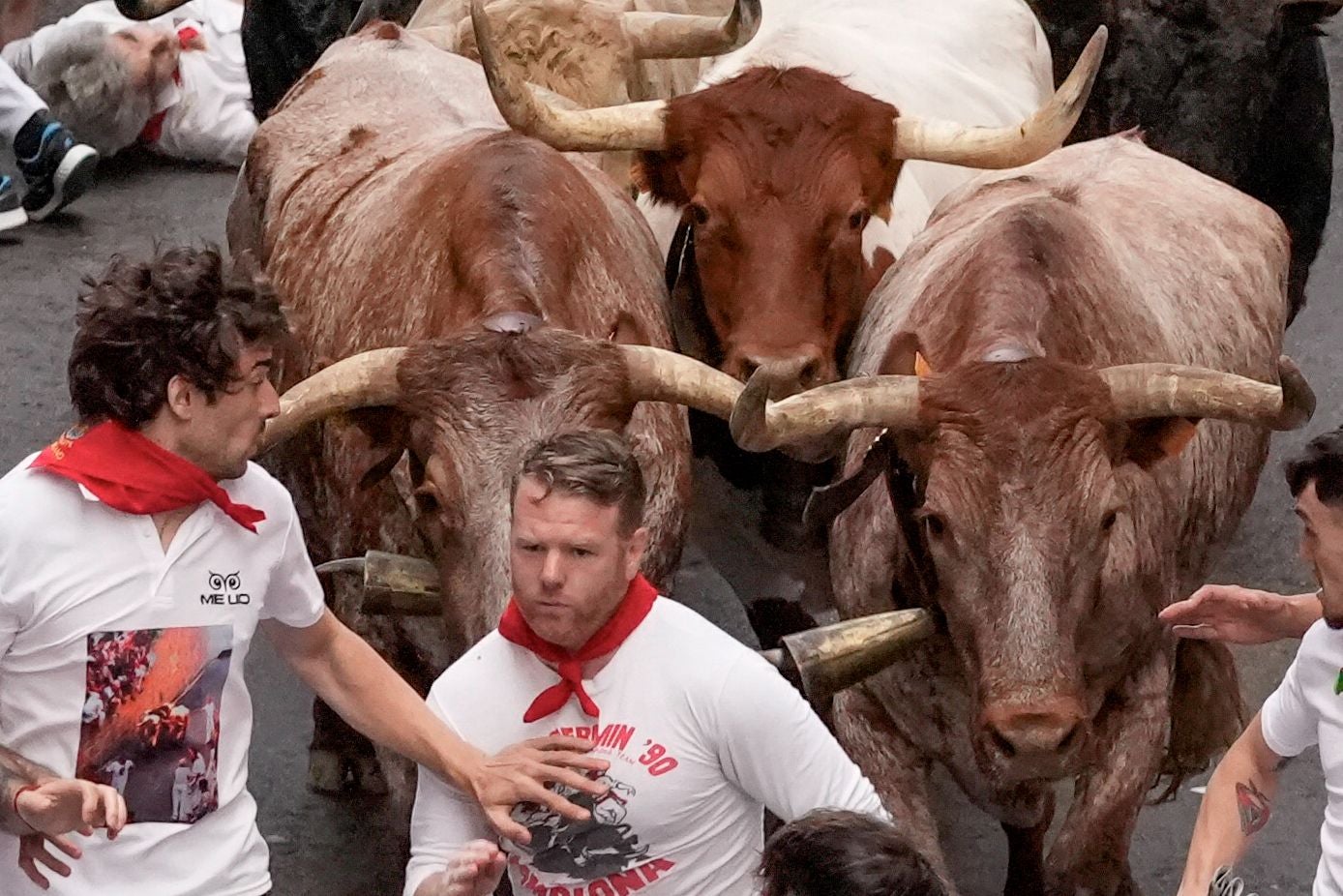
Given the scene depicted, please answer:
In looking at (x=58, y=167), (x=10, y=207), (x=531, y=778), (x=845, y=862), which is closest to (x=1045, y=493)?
(x=531, y=778)

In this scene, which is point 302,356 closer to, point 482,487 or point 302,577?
point 482,487

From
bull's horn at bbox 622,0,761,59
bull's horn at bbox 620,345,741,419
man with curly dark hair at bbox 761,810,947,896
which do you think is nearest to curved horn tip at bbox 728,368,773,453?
bull's horn at bbox 620,345,741,419

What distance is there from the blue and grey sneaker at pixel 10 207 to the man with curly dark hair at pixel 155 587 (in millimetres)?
7040

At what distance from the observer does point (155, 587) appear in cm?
337

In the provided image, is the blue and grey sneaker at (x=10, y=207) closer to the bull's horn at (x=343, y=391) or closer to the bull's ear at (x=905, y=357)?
the bull's horn at (x=343, y=391)

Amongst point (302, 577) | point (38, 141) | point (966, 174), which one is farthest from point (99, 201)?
point (302, 577)

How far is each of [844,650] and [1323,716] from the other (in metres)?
1.22

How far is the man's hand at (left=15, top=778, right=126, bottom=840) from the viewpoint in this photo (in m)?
3.06

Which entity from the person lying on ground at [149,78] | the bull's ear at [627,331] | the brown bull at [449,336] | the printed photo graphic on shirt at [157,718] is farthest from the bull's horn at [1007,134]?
the person lying on ground at [149,78]

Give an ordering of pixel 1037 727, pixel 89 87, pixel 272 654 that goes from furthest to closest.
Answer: pixel 89 87 < pixel 272 654 < pixel 1037 727

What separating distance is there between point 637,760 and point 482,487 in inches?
47.4

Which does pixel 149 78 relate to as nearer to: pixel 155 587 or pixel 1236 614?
pixel 155 587

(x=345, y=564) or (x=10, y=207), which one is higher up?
(x=345, y=564)

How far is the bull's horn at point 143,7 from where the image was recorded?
270 inches
